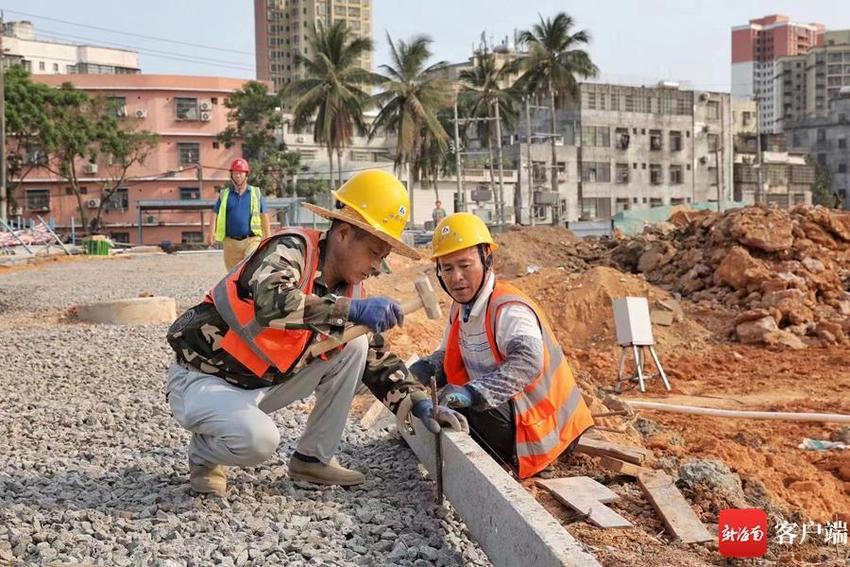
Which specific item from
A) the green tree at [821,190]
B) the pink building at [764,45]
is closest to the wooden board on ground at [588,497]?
the green tree at [821,190]

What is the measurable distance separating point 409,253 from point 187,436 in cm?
198

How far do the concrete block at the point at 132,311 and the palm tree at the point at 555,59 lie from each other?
1669 inches

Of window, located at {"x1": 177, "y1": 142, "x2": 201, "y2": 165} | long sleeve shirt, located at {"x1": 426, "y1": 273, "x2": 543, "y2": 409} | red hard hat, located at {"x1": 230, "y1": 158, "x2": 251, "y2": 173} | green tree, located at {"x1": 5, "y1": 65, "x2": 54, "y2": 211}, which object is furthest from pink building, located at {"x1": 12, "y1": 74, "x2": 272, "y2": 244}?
long sleeve shirt, located at {"x1": 426, "y1": 273, "x2": 543, "y2": 409}

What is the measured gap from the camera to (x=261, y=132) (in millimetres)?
53688

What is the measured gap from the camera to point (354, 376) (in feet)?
14.2

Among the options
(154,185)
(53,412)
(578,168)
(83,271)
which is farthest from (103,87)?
(53,412)

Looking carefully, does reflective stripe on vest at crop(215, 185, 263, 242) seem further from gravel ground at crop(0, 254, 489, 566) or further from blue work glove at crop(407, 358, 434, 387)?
blue work glove at crop(407, 358, 434, 387)

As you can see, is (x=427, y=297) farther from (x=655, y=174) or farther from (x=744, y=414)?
(x=655, y=174)

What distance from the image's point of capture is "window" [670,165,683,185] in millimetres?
62844

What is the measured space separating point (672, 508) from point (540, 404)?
767 mm

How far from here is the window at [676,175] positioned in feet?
206

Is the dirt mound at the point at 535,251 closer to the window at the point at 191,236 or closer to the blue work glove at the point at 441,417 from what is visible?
the blue work glove at the point at 441,417

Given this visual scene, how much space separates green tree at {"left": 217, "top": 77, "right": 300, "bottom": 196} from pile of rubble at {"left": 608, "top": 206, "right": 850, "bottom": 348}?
117ft

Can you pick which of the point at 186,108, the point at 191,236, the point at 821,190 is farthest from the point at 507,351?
the point at 821,190
